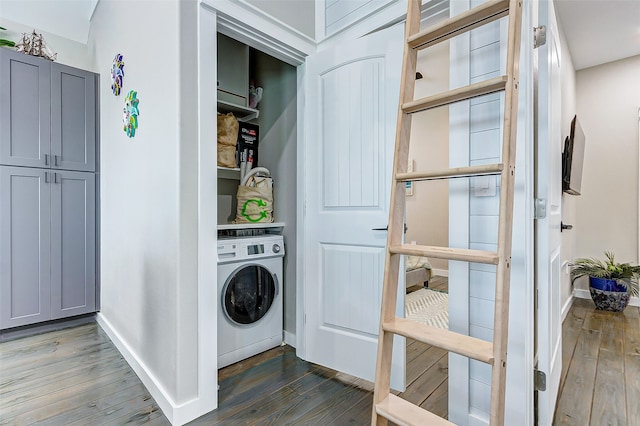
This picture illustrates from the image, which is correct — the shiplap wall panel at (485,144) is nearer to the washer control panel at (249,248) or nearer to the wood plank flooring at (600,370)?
the wood plank flooring at (600,370)

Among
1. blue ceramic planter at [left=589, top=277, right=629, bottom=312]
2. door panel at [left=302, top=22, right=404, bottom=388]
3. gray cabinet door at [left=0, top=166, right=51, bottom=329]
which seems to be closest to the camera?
door panel at [left=302, top=22, right=404, bottom=388]

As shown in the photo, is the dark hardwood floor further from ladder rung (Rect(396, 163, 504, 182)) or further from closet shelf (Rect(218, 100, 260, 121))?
closet shelf (Rect(218, 100, 260, 121))

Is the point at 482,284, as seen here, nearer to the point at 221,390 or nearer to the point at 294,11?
the point at 221,390

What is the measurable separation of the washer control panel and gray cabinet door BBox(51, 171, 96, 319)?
1.78 m

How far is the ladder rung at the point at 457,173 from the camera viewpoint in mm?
1088

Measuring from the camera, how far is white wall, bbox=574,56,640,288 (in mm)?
3664

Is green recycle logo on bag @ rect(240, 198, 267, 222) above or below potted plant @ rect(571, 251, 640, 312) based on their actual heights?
above

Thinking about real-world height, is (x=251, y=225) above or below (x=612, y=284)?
above

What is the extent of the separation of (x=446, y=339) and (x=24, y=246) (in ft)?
10.9

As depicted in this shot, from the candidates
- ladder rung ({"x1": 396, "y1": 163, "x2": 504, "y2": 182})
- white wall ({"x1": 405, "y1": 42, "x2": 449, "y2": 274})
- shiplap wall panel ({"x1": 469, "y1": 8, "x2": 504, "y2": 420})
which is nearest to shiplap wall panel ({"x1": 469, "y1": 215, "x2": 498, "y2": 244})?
shiplap wall panel ({"x1": 469, "y1": 8, "x2": 504, "y2": 420})

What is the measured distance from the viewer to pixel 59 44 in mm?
3355

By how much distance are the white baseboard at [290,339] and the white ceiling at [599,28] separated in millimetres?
3470

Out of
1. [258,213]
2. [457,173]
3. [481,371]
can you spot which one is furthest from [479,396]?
[258,213]

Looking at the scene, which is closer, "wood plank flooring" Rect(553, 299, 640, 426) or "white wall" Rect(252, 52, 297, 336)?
"wood plank flooring" Rect(553, 299, 640, 426)
